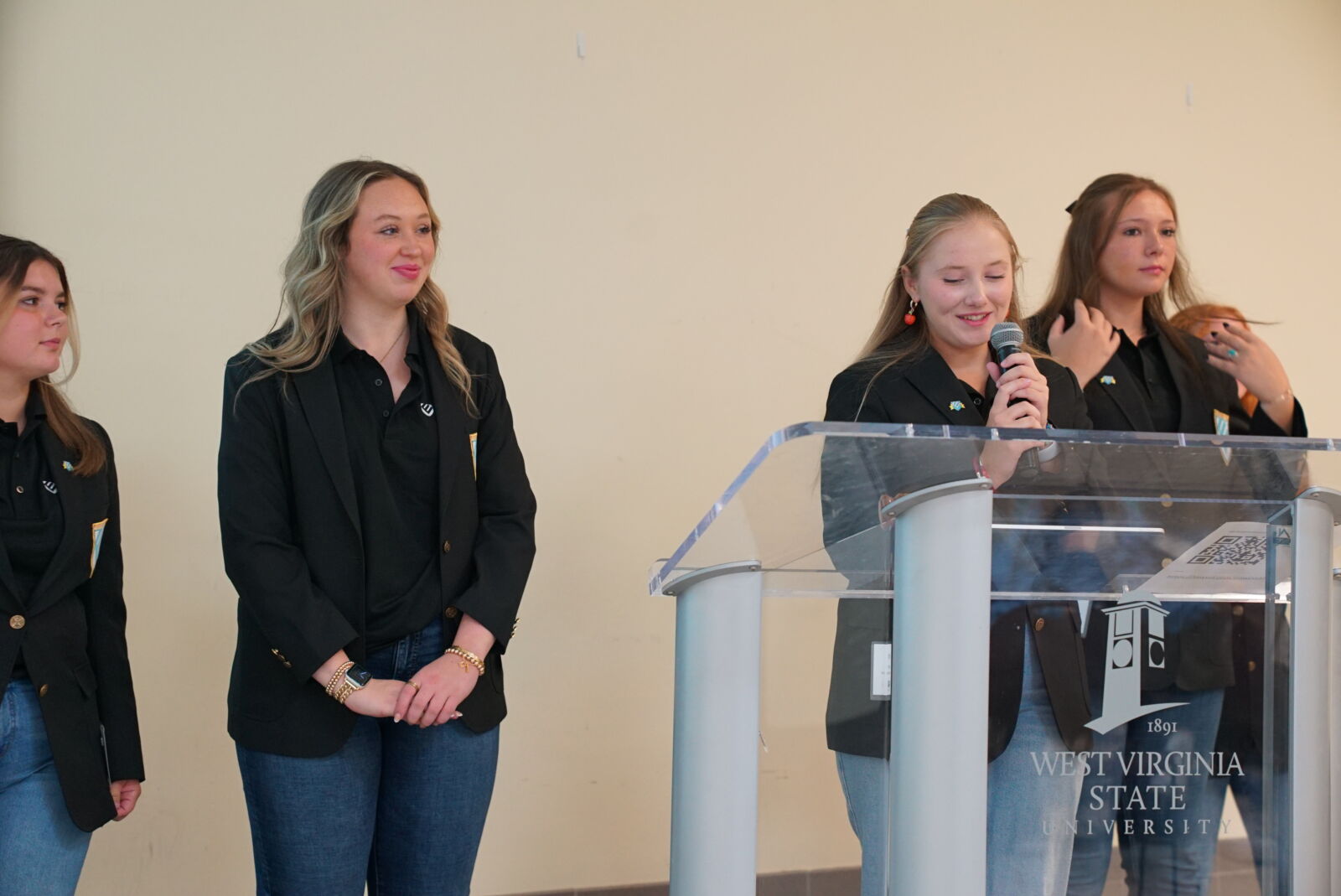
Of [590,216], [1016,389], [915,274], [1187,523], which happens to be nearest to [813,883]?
[1187,523]

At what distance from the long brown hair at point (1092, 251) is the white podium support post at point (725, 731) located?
162 cm

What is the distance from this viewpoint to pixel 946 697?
1.17m

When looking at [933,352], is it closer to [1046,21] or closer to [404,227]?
[404,227]

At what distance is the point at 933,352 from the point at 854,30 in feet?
5.80

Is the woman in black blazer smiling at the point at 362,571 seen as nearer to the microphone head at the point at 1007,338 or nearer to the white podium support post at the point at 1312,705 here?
the microphone head at the point at 1007,338

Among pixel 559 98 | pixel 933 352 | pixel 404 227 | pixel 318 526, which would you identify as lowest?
pixel 318 526

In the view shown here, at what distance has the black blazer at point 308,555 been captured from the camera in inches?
77.3

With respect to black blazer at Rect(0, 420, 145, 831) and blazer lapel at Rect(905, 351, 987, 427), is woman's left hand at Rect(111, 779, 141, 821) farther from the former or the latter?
blazer lapel at Rect(905, 351, 987, 427)

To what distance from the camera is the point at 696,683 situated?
1285 mm

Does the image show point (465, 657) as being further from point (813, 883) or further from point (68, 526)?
point (813, 883)

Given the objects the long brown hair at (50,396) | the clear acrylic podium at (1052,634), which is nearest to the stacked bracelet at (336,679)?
the long brown hair at (50,396)

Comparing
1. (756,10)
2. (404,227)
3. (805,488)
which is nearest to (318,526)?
(404,227)

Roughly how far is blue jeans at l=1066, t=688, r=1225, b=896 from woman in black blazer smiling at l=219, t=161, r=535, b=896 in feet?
3.59

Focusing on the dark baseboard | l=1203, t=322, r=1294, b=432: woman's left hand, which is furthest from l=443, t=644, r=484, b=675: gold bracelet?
l=1203, t=322, r=1294, b=432: woman's left hand
